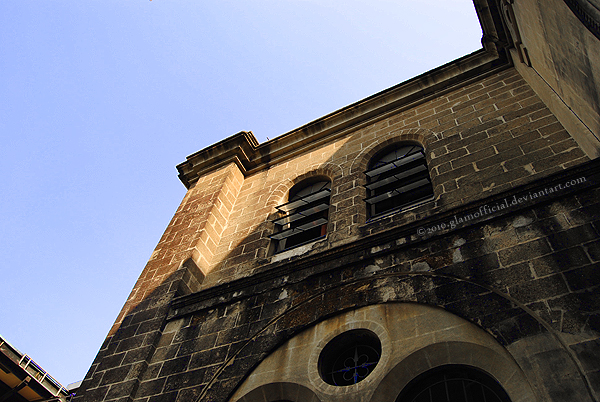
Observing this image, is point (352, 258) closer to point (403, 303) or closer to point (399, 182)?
point (403, 303)

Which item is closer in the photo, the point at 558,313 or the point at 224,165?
the point at 558,313

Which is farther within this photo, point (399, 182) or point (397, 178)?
point (399, 182)

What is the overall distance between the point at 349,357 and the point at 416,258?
1.40 meters

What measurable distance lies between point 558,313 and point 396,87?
6696 millimetres

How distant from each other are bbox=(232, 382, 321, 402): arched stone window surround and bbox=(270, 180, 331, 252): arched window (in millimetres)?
2882

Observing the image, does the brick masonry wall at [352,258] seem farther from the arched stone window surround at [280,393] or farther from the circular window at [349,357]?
the circular window at [349,357]

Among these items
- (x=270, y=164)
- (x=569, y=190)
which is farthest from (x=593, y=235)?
(x=270, y=164)

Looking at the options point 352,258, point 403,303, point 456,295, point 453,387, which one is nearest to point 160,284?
point 352,258

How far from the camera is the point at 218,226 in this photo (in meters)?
9.13

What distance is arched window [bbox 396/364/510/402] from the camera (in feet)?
14.5

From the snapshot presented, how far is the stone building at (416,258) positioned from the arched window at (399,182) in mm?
34

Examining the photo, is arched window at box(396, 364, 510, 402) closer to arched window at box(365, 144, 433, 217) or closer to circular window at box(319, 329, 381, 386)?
circular window at box(319, 329, 381, 386)

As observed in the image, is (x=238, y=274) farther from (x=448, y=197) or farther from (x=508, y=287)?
(x=508, y=287)

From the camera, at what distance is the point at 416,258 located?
Answer: 5.88m
